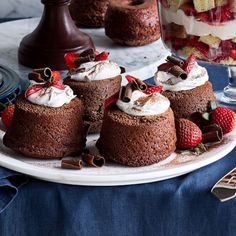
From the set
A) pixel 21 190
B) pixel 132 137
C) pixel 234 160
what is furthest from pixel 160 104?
pixel 21 190

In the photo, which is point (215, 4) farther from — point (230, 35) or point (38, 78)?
point (38, 78)

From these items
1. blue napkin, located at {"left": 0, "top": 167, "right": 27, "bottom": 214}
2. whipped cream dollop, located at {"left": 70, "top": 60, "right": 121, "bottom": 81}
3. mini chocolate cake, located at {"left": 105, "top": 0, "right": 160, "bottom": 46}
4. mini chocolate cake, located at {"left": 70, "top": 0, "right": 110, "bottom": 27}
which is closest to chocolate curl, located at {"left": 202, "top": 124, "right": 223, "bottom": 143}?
whipped cream dollop, located at {"left": 70, "top": 60, "right": 121, "bottom": 81}

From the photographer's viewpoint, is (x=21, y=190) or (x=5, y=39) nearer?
(x=21, y=190)

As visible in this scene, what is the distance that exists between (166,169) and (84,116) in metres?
0.25

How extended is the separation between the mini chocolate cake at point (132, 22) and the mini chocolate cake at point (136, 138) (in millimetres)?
719

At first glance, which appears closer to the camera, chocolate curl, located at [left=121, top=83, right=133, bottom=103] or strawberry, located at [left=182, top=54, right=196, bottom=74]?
chocolate curl, located at [left=121, top=83, right=133, bottom=103]

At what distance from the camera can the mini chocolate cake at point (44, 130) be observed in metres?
1.33

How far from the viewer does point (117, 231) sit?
1.27 metres

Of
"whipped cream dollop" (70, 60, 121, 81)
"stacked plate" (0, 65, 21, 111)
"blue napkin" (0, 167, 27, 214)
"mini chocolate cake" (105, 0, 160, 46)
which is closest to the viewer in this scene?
"blue napkin" (0, 167, 27, 214)

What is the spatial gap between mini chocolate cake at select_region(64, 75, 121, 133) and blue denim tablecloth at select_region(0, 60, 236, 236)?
0.23m

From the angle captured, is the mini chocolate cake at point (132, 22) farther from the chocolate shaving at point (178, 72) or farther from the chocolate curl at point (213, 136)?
the chocolate curl at point (213, 136)

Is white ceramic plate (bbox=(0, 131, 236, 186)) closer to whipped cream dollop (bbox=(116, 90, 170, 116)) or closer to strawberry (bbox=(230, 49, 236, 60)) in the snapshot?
whipped cream dollop (bbox=(116, 90, 170, 116))

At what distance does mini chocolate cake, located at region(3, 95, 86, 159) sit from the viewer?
4.37ft

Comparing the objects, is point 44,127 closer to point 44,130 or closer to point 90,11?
point 44,130
